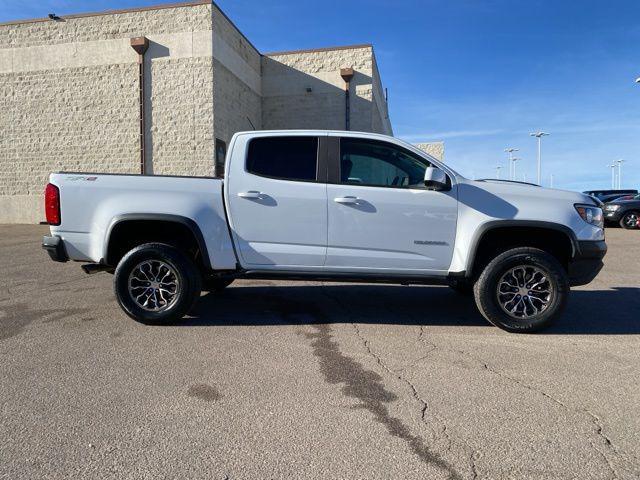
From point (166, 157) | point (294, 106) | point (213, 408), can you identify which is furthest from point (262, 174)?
point (294, 106)

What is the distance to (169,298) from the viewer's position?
527cm

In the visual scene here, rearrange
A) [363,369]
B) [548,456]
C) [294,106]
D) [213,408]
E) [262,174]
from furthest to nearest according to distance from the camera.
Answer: [294,106] < [262,174] < [363,369] < [213,408] < [548,456]

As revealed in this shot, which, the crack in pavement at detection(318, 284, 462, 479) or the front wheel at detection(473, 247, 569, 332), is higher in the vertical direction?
the front wheel at detection(473, 247, 569, 332)

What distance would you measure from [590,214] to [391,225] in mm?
2123

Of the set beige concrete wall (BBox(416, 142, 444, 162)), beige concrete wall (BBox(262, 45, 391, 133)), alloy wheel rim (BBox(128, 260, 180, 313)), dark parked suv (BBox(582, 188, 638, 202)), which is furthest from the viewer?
beige concrete wall (BBox(416, 142, 444, 162))

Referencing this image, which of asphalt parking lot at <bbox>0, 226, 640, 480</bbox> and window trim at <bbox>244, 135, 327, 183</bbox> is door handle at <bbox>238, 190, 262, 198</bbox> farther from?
asphalt parking lot at <bbox>0, 226, 640, 480</bbox>

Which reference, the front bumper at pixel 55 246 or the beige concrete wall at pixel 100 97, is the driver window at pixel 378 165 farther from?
the beige concrete wall at pixel 100 97

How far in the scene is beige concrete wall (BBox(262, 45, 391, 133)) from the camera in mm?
23203

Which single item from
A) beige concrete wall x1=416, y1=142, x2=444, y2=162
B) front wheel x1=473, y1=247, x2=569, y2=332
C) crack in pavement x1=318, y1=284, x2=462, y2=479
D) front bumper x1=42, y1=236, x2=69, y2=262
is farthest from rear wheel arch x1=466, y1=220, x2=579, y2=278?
beige concrete wall x1=416, y1=142, x2=444, y2=162

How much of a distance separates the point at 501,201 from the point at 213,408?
3546mm

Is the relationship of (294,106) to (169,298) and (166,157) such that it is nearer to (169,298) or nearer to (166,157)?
(166,157)

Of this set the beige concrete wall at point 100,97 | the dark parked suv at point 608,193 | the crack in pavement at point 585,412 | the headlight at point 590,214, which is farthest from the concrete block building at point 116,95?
the dark parked suv at point 608,193

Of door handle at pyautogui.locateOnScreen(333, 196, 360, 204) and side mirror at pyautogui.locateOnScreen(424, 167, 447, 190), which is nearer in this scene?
side mirror at pyautogui.locateOnScreen(424, 167, 447, 190)

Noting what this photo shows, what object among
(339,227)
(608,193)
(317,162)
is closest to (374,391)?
(339,227)
